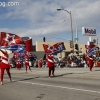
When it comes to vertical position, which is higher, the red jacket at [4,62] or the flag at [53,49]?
the flag at [53,49]

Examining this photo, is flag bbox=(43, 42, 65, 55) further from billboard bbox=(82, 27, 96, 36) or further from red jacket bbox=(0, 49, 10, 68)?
billboard bbox=(82, 27, 96, 36)

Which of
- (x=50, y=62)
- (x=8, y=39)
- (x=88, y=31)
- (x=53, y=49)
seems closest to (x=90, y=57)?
(x=53, y=49)

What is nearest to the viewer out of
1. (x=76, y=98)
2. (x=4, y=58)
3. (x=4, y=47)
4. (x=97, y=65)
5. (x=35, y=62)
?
(x=76, y=98)

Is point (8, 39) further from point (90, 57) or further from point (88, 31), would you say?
point (88, 31)

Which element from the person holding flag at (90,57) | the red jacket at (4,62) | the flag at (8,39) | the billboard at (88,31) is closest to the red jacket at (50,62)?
the flag at (8,39)

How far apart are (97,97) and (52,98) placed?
1.59 m

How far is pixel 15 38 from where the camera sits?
18.7 meters

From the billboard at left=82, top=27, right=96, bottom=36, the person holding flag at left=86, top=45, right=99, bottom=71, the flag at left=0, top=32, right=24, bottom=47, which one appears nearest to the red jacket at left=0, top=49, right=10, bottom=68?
the flag at left=0, top=32, right=24, bottom=47

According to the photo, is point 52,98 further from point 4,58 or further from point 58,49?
point 58,49

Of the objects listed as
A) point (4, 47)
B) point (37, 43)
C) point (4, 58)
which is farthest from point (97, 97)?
point (37, 43)

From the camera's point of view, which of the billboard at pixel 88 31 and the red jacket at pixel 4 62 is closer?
the red jacket at pixel 4 62

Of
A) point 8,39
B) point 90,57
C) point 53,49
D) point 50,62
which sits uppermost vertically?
point 8,39

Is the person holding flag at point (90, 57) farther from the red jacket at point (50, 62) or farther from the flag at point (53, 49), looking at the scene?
the red jacket at point (50, 62)

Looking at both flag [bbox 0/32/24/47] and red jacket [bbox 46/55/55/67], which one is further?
flag [bbox 0/32/24/47]
